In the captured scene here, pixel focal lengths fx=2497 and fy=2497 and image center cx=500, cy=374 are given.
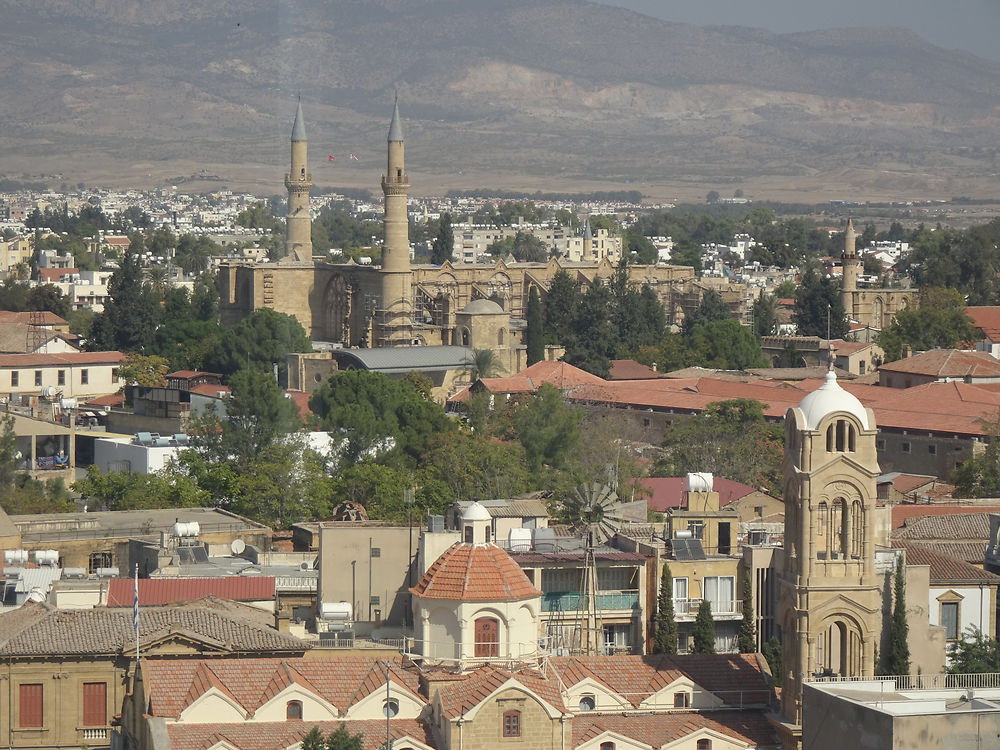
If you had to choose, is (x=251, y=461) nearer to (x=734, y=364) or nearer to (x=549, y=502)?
(x=549, y=502)

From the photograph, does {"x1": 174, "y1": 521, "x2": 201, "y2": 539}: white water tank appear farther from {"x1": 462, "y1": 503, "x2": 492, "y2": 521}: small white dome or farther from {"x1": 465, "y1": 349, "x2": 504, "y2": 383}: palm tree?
{"x1": 465, "y1": 349, "x2": 504, "y2": 383}: palm tree

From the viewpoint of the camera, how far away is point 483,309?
9269 cm

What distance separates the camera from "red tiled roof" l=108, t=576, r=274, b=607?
3475cm

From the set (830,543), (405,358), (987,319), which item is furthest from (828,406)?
(987,319)

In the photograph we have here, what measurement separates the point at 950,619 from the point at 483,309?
187ft

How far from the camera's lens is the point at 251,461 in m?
55.2

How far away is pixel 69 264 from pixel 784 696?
117938 millimetres

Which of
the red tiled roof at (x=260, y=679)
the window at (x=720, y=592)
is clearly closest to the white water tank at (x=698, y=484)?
the window at (x=720, y=592)

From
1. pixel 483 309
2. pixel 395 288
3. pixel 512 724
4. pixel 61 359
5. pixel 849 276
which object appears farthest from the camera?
pixel 849 276

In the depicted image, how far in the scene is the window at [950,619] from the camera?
36.3 m

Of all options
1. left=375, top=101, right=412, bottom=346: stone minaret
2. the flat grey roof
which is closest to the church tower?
the flat grey roof

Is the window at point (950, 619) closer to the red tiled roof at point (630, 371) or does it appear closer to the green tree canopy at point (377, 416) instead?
the green tree canopy at point (377, 416)

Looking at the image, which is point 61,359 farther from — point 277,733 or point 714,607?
point 277,733

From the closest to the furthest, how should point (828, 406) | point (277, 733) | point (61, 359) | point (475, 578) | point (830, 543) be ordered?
point (277, 733), point (475, 578), point (830, 543), point (828, 406), point (61, 359)
